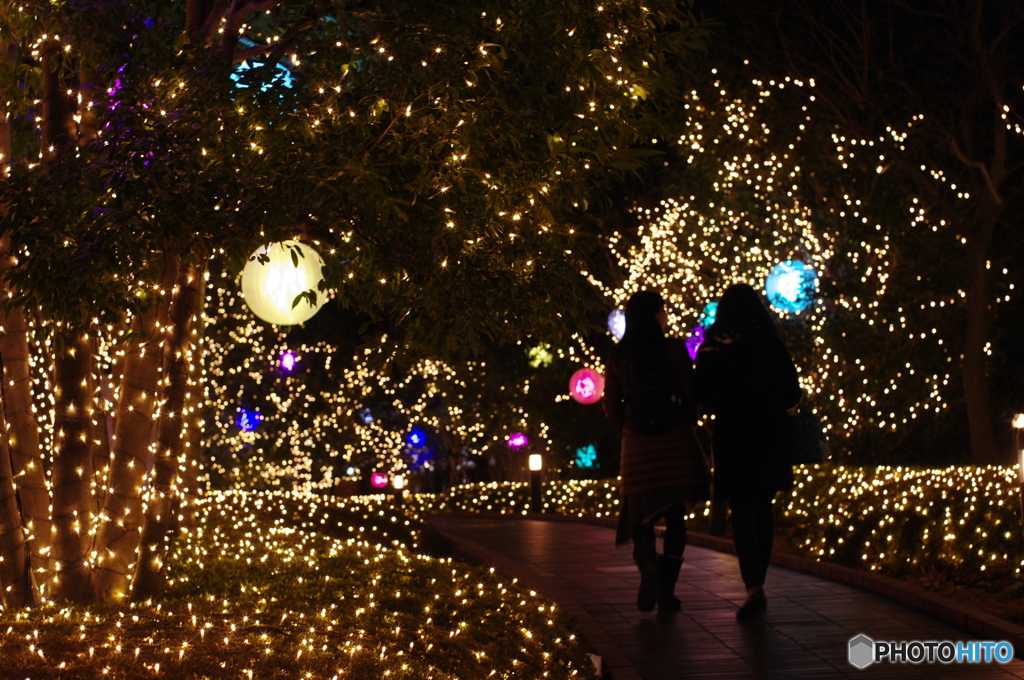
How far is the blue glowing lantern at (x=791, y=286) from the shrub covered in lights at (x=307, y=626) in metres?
6.79

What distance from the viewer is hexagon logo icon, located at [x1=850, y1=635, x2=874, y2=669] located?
20.1ft

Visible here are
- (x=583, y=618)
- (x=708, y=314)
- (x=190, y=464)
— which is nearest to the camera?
(x=583, y=618)

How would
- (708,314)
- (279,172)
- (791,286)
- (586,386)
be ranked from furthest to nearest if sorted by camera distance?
1. (586,386)
2. (708,314)
3. (791,286)
4. (279,172)

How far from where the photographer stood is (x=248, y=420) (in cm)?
2623

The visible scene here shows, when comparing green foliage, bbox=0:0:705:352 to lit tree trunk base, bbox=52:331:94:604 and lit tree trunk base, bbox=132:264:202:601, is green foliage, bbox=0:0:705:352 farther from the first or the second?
lit tree trunk base, bbox=52:331:94:604

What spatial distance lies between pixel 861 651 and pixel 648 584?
161 cm

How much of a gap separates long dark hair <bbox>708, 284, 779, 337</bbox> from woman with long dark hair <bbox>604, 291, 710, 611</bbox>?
12.9 inches

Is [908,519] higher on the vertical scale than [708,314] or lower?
lower

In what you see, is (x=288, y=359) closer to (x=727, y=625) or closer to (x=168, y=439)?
(x=168, y=439)

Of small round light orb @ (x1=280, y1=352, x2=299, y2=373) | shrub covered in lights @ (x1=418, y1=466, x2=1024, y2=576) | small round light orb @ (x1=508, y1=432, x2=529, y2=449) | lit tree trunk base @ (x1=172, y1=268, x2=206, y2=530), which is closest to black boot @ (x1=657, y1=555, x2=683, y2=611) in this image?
shrub covered in lights @ (x1=418, y1=466, x2=1024, y2=576)

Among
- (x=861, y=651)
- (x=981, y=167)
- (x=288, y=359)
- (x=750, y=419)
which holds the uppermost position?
(x=288, y=359)

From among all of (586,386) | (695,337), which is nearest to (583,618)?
(695,337)

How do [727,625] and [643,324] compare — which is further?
[643,324]

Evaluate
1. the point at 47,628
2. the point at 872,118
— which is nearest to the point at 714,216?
the point at 872,118
